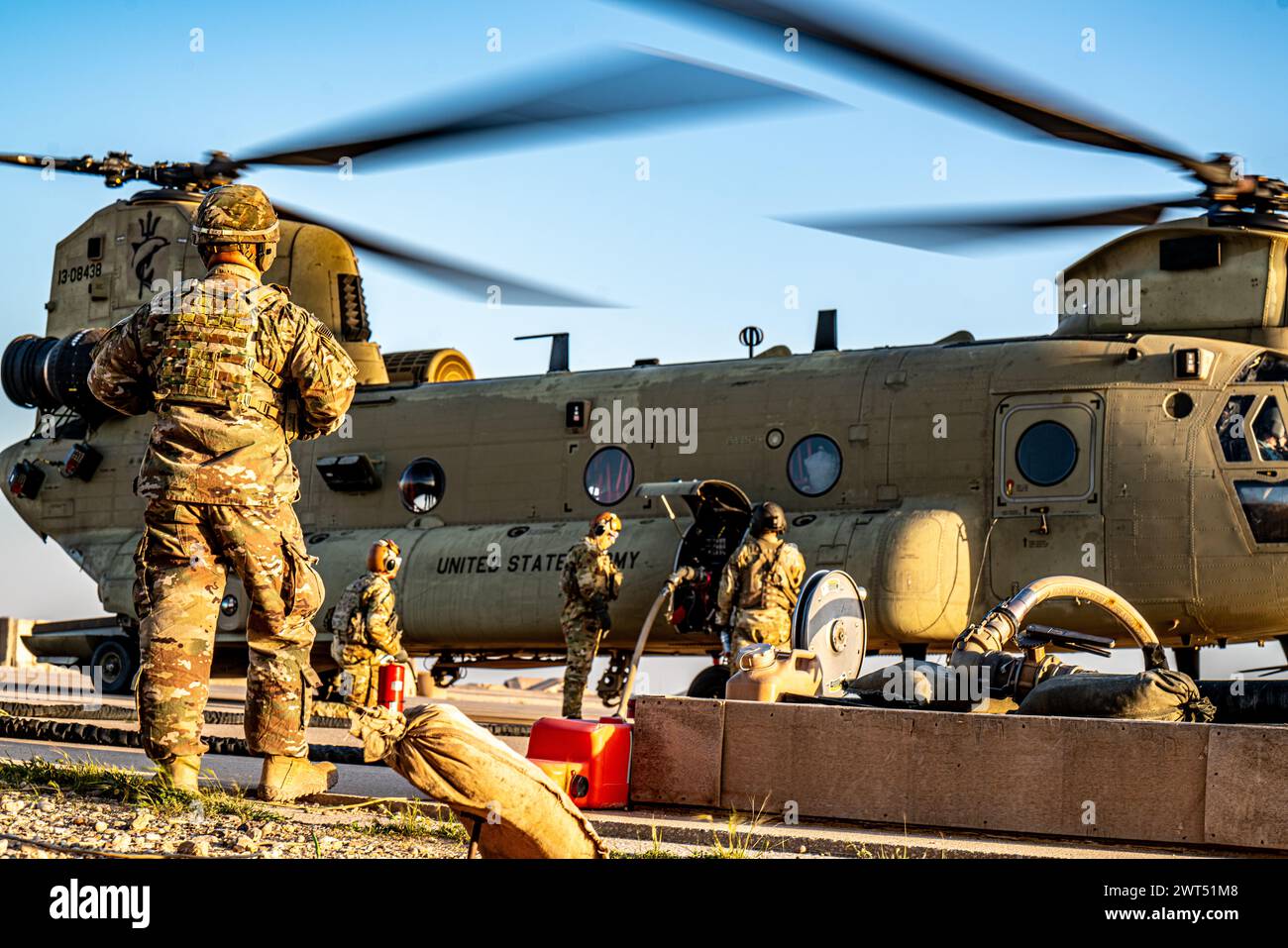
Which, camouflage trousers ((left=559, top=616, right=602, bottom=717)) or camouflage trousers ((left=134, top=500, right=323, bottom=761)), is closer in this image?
camouflage trousers ((left=134, top=500, right=323, bottom=761))

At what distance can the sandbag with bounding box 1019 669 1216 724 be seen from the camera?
620 cm

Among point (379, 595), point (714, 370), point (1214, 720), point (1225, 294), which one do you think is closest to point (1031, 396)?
point (1225, 294)

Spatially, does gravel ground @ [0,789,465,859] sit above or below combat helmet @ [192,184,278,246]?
below

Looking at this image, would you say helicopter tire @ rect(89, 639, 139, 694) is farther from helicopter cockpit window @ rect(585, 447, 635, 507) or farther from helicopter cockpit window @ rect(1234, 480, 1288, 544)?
helicopter cockpit window @ rect(1234, 480, 1288, 544)

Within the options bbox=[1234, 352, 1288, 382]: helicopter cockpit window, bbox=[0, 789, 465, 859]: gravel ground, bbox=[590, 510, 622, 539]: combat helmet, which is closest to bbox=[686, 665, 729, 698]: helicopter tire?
bbox=[590, 510, 622, 539]: combat helmet

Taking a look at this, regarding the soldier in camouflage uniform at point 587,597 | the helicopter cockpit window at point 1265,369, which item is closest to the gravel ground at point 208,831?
the soldier in camouflage uniform at point 587,597

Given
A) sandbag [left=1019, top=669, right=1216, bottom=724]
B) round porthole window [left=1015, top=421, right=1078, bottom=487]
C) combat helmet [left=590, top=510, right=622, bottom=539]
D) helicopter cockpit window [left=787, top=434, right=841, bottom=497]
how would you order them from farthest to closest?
helicopter cockpit window [left=787, top=434, right=841, bottom=497] → combat helmet [left=590, top=510, right=622, bottom=539] → round porthole window [left=1015, top=421, right=1078, bottom=487] → sandbag [left=1019, top=669, right=1216, bottom=724]

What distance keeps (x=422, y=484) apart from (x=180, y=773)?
10332 mm

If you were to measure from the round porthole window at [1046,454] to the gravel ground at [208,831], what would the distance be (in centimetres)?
842

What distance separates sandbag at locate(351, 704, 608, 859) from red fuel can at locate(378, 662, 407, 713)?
4073 millimetres

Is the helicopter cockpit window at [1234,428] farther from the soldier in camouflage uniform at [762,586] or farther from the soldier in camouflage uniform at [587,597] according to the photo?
the soldier in camouflage uniform at [587,597]

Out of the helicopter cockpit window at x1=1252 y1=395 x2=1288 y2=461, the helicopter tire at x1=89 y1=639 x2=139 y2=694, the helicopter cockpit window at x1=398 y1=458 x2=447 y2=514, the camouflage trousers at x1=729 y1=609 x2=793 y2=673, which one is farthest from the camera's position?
the helicopter tire at x1=89 y1=639 x2=139 y2=694

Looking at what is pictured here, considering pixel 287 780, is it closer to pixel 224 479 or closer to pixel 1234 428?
pixel 224 479
